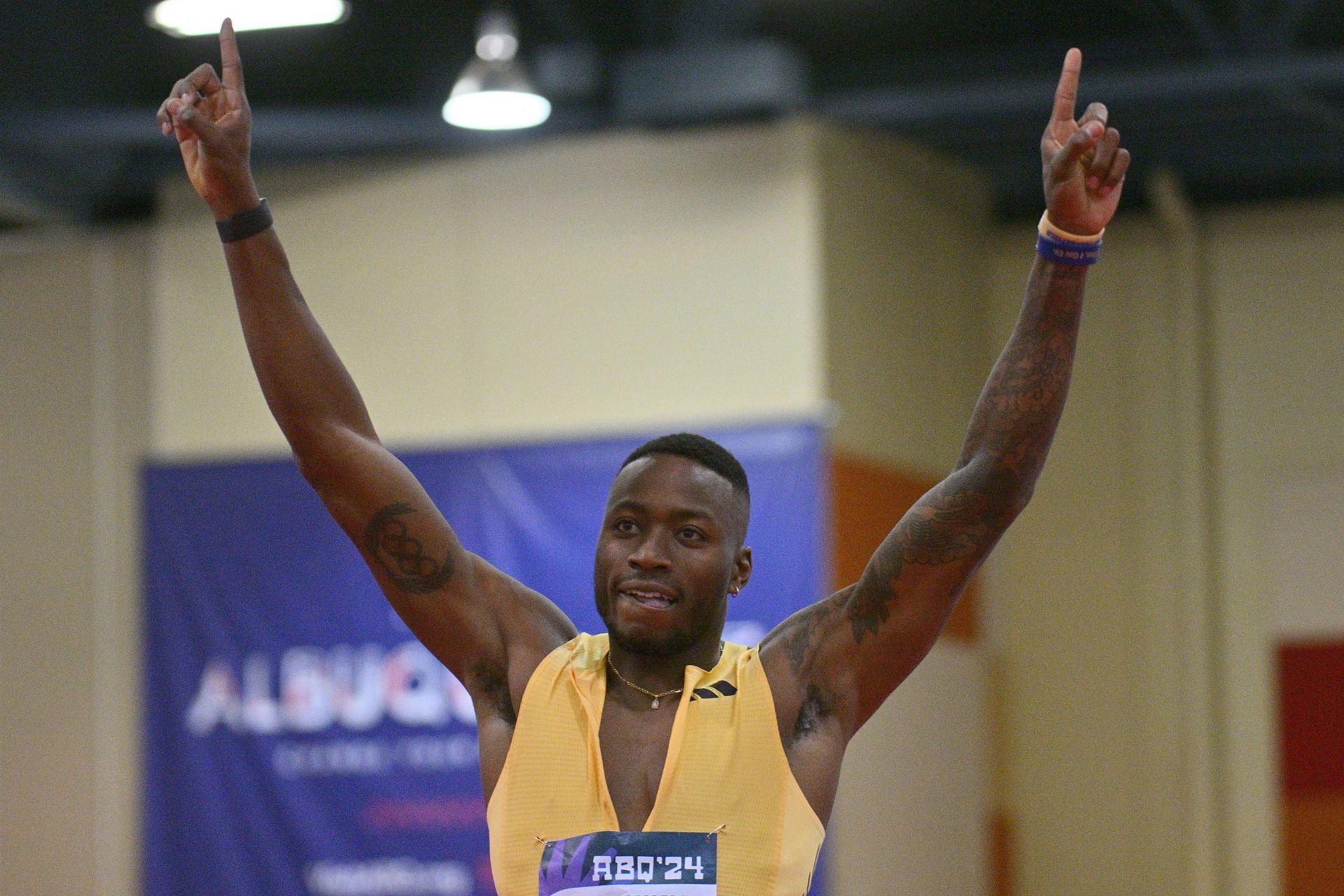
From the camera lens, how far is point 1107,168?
101 inches

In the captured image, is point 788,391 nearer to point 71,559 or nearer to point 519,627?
point 71,559

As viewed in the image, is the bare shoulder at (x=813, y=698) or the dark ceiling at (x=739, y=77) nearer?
the bare shoulder at (x=813, y=698)

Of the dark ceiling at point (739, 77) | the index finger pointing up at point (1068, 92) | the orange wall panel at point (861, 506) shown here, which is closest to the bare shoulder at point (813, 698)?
the index finger pointing up at point (1068, 92)

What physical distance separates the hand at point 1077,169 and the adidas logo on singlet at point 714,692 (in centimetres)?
85

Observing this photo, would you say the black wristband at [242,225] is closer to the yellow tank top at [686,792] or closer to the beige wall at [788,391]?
the yellow tank top at [686,792]

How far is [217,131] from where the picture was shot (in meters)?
2.54

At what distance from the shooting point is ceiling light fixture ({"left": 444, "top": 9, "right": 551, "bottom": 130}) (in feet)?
22.7

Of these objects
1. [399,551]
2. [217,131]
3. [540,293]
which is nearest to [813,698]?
[399,551]

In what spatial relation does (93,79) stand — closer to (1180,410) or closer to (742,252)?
(742,252)

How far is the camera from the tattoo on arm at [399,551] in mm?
2662

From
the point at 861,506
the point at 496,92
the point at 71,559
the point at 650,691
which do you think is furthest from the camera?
the point at 71,559

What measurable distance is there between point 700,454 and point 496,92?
442 cm

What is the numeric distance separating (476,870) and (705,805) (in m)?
5.26

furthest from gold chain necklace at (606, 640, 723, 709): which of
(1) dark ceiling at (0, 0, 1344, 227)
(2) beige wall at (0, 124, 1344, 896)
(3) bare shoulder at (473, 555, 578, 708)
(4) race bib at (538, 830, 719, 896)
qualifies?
(1) dark ceiling at (0, 0, 1344, 227)
